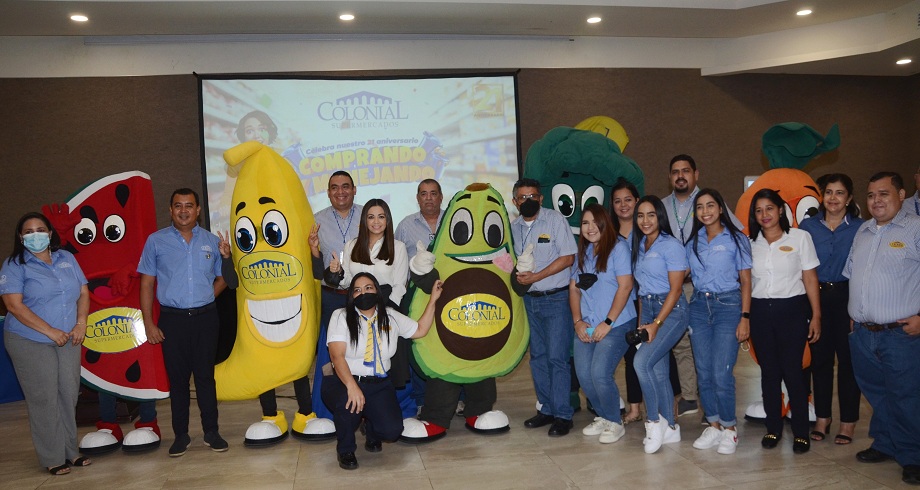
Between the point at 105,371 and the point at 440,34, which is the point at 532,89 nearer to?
the point at 440,34

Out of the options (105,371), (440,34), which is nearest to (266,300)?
(105,371)

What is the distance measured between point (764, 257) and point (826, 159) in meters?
5.05

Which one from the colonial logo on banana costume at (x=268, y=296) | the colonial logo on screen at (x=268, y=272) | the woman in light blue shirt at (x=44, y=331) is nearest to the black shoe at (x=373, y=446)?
the colonial logo on banana costume at (x=268, y=296)

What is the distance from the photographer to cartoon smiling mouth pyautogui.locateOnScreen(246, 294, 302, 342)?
3830 millimetres

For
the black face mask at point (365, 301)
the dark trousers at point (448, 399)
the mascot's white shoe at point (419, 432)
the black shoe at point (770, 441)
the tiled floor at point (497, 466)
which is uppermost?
the black face mask at point (365, 301)

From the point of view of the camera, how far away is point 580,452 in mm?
3664

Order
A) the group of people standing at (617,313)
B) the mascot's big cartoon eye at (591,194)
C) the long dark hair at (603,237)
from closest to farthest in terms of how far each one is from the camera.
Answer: the group of people standing at (617,313), the long dark hair at (603,237), the mascot's big cartoon eye at (591,194)

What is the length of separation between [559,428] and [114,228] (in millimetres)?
2626

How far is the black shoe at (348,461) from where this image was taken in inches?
139

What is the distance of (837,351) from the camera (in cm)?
373

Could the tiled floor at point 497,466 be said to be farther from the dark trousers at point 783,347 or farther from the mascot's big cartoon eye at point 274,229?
the mascot's big cartoon eye at point 274,229

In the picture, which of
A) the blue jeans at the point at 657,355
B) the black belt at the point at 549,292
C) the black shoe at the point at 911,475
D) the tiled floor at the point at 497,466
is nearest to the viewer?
the black shoe at the point at 911,475

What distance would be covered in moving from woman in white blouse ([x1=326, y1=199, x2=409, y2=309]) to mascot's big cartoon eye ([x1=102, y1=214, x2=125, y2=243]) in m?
1.22

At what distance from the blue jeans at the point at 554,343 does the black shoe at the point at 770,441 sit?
96cm
